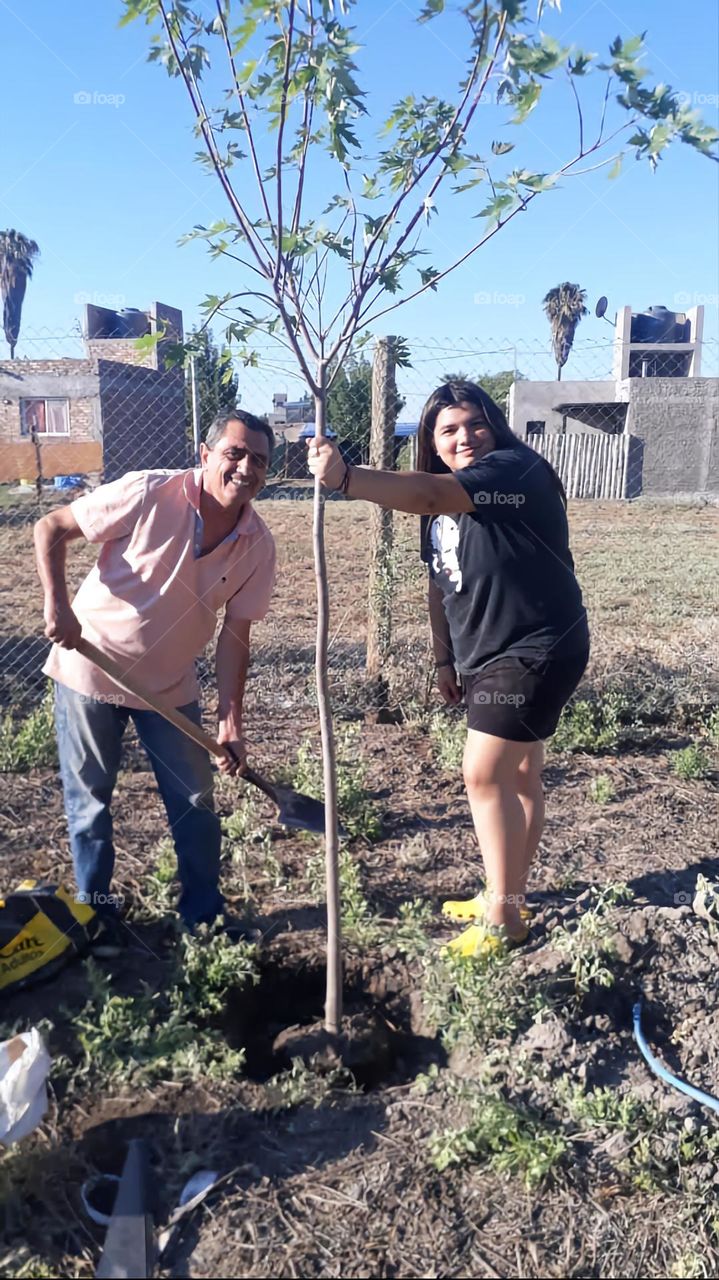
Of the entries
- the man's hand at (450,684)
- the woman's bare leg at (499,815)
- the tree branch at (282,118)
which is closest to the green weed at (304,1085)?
the woman's bare leg at (499,815)

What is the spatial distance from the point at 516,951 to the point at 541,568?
45.3 inches

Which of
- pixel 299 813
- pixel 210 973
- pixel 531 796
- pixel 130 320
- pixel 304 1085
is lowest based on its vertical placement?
pixel 304 1085

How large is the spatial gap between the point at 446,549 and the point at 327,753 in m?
0.77

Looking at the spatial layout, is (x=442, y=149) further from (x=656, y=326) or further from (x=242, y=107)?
(x=656, y=326)

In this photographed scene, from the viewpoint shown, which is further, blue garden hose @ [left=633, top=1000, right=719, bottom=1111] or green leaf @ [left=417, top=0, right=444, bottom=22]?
blue garden hose @ [left=633, top=1000, right=719, bottom=1111]

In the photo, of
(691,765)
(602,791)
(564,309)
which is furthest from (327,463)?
(564,309)

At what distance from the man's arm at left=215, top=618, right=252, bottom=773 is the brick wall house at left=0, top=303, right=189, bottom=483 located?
1437 centimetres

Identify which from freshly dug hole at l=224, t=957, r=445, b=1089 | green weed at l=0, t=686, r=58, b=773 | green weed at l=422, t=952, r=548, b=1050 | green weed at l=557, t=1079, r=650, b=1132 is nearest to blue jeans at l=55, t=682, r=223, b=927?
freshly dug hole at l=224, t=957, r=445, b=1089

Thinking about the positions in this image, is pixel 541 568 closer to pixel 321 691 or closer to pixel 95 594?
pixel 321 691

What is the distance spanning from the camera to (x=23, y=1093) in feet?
6.84

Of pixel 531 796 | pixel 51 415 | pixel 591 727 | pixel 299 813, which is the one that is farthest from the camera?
pixel 51 415

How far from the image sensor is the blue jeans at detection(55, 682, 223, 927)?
9.07 ft

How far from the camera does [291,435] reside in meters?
25.0

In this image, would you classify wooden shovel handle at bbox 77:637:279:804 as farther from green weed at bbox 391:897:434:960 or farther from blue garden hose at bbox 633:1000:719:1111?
blue garden hose at bbox 633:1000:719:1111
